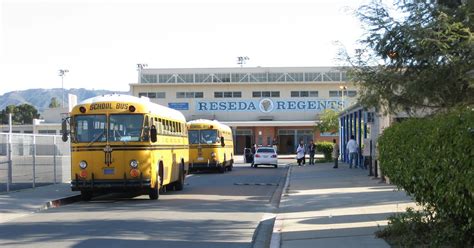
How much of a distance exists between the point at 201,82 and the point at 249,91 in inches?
240

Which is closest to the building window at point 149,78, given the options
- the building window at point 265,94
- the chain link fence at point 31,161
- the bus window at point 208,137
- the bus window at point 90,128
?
the building window at point 265,94

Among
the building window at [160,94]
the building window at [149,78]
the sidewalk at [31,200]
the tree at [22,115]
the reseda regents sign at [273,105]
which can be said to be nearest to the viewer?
the sidewalk at [31,200]

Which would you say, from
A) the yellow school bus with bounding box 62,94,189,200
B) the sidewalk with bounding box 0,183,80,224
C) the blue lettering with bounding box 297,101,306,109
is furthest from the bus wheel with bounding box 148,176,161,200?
the blue lettering with bounding box 297,101,306,109

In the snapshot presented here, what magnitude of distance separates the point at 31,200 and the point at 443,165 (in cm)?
1399

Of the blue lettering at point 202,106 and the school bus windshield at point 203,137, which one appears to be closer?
the school bus windshield at point 203,137

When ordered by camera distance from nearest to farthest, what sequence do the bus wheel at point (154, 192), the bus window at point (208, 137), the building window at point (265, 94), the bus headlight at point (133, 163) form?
1. the bus headlight at point (133, 163)
2. the bus wheel at point (154, 192)
3. the bus window at point (208, 137)
4. the building window at point (265, 94)

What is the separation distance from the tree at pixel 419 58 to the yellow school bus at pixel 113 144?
6530mm

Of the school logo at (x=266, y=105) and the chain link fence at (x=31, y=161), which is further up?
Answer: the school logo at (x=266, y=105)

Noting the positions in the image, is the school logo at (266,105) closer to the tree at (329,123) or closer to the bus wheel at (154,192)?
the tree at (329,123)

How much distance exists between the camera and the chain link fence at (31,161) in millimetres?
21625

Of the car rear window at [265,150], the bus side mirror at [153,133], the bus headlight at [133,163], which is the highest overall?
the bus side mirror at [153,133]

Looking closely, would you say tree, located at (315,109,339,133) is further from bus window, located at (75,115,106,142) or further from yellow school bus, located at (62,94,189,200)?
bus window, located at (75,115,106,142)

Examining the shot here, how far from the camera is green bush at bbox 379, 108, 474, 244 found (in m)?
7.09

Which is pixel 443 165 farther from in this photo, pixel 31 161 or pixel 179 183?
pixel 31 161
